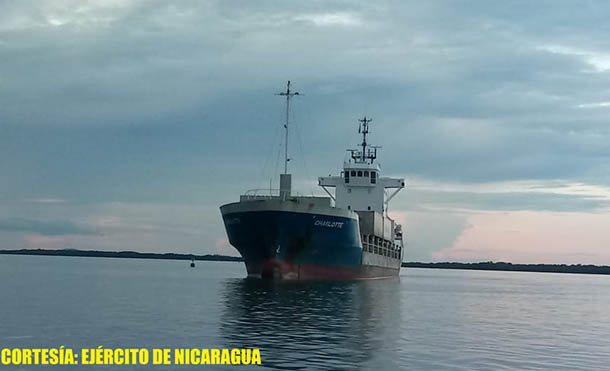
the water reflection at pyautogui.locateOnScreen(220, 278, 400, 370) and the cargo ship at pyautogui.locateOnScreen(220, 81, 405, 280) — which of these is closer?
the water reflection at pyautogui.locateOnScreen(220, 278, 400, 370)

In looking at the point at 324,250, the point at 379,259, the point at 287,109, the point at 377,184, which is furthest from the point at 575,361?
the point at 377,184

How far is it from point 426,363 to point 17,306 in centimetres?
2264

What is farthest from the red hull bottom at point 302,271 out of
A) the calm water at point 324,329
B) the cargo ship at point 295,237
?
the calm water at point 324,329

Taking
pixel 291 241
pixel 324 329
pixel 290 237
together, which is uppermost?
pixel 290 237

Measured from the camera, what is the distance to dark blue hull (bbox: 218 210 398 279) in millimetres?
56375

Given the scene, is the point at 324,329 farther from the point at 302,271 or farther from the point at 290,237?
the point at 302,271

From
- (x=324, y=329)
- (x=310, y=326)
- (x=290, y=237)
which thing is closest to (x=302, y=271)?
(x=290, y=237)

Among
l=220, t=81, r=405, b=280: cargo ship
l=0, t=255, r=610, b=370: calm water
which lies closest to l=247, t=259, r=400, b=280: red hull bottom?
l=220, t=81, r=405, b=280: cargo ship

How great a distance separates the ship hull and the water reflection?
8.51 metres

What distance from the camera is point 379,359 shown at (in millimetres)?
21922

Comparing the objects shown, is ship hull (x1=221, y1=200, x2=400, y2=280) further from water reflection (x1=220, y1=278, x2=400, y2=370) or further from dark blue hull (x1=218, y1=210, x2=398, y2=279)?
water reflection (x1=220, y1=278, x2=400, y2=370)

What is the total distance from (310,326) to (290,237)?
91.4 feet

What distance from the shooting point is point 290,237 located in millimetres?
56656

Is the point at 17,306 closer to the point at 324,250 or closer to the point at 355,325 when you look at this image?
the point at 355,325
